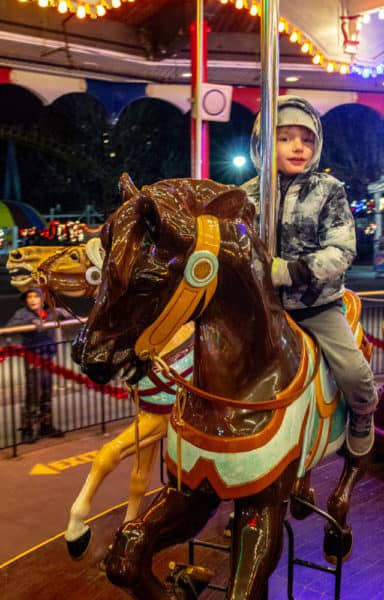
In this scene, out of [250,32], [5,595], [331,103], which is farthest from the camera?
[331,103]

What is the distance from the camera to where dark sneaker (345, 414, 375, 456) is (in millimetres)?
2404

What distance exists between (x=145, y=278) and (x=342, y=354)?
2.93 ft

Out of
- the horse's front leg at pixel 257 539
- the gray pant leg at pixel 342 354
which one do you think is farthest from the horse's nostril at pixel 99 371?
the gray pant leg at pixel 342 354

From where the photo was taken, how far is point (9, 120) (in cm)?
2275

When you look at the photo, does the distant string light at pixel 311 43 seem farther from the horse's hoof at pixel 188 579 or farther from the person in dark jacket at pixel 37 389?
the horse's hoof at pixel 188 579

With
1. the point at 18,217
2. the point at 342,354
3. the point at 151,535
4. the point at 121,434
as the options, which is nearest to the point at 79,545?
the point at 121,434

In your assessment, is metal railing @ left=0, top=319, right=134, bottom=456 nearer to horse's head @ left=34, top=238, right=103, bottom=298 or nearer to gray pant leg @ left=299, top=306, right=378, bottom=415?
horse's head @ left=34, top=238, right=103, bottom=298

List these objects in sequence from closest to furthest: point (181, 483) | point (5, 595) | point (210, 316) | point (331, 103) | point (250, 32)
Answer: point (210, 316) < point (181, 483) < point (5, 595) < point (250, 32) < point (331, 103)

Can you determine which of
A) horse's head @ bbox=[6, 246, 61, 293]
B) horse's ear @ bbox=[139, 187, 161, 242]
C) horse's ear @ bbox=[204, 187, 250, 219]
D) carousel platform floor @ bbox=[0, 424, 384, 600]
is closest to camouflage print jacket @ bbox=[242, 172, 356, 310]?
horse's ear @ bbox=[204, 187, 250, 219]

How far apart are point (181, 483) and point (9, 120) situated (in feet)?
74.6

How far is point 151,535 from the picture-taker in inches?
76.4

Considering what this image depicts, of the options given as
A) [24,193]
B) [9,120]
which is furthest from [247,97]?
[9,120]

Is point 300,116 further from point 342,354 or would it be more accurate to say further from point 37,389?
point 37,389

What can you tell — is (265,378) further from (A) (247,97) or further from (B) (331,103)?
(B) (331,103)
